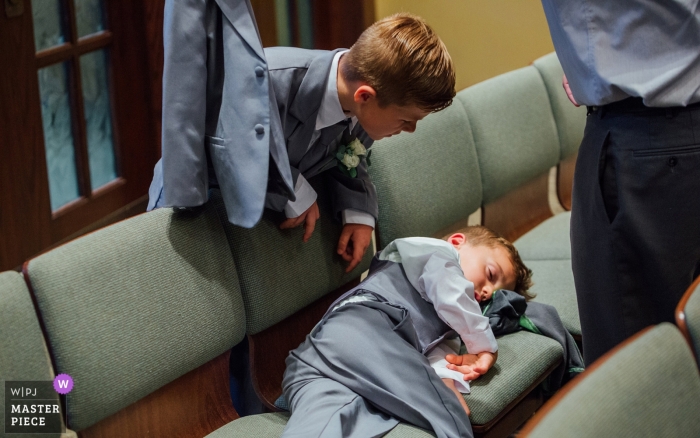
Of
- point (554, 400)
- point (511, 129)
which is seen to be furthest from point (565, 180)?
point (554, 400)

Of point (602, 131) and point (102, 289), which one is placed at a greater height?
point (602, 131)

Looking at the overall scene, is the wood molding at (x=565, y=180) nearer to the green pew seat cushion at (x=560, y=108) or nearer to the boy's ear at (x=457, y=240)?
the green pew seat cushion at (x=560, y=108)

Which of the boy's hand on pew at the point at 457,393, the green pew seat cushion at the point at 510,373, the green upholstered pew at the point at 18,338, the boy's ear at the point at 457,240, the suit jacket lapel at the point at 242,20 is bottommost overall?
the green pew seat cushion at the point at 510,373

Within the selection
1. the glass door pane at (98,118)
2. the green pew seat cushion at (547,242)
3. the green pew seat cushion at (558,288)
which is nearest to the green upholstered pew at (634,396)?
the green pew seat cushion at (558,288)

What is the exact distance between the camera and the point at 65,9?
3201mm

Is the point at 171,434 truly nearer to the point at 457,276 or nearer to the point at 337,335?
the point at 337,335

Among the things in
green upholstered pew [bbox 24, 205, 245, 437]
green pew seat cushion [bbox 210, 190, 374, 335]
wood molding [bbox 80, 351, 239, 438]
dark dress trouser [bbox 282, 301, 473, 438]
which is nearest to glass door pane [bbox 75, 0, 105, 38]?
green pew seat cushion [bbox 210, 190, 374, 335]

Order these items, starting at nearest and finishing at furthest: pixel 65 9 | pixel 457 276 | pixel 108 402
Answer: pixel 108 402, pixel 457 276, pixel 65 9

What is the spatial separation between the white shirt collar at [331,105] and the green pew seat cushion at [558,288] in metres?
0.94

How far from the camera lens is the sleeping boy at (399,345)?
1.68m

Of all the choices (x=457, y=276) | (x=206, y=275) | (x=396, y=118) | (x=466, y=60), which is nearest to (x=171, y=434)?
(x=206, y=275)

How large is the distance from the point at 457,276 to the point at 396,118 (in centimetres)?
42

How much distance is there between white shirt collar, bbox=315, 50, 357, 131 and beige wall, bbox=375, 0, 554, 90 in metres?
2.78

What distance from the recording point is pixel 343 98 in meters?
1.82
